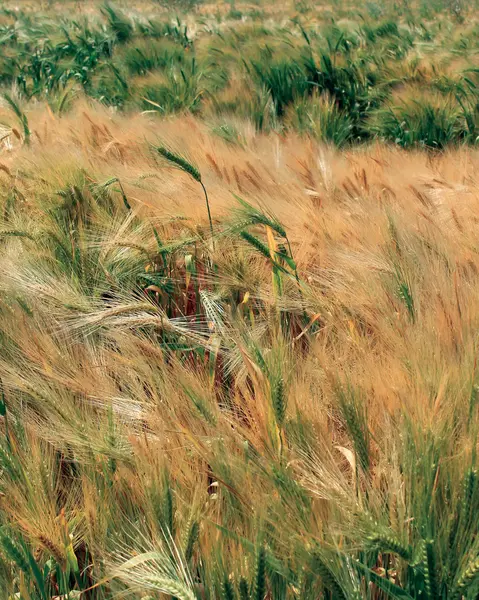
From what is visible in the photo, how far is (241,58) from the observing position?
4.88 m

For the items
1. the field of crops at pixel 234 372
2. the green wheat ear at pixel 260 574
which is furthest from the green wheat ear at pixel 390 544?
the green wheat ear at pixel 260 574

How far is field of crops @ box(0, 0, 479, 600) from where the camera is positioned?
0.89 m

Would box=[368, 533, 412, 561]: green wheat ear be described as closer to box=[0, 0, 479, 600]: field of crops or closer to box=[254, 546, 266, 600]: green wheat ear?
box=[0, 0, 479, 600]: field of crops

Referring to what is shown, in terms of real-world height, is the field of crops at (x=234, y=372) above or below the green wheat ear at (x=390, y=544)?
below

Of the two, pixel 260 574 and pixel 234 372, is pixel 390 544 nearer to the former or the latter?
pixel 260 574

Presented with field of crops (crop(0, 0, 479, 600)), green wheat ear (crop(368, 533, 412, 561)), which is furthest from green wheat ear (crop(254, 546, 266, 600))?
green wheat ear (crop(368, 533, 412, 561))

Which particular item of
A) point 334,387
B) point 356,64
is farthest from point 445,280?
point 356,64

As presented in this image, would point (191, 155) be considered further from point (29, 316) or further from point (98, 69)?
point (98, 69)

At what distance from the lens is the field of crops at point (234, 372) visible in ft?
2.92

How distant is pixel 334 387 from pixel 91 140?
6.93 feet

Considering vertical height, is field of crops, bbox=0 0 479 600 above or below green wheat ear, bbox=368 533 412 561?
below

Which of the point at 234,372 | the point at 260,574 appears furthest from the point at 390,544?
the point at 234,372

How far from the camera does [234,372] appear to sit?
1379mm

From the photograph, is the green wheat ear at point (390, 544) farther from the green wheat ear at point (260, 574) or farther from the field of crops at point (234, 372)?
the green wheat ear at point (260, 574)
